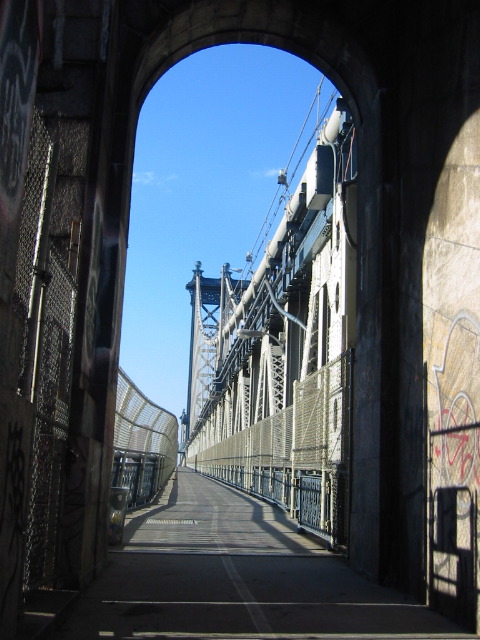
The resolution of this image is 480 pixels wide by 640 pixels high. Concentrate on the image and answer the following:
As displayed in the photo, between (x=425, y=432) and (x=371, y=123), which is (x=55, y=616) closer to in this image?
(x=425, y=432)

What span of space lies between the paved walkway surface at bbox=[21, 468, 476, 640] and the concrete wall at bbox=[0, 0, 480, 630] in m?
0.42

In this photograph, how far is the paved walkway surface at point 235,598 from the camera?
5625mm

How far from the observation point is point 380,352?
8391 millimetres

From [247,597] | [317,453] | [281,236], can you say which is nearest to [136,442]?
[317,453]

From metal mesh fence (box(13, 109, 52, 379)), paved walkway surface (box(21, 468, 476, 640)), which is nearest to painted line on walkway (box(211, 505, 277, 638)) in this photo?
paved walkway surface (box(21, 468, 476, 640))

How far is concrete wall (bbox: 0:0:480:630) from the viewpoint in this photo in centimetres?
683

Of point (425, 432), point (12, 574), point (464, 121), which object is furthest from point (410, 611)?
point (464, 121)

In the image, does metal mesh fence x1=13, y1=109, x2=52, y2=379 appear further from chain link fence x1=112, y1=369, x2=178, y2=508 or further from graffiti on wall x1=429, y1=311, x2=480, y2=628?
chain link fence x1=112, y1=369, x2=178, y2=508

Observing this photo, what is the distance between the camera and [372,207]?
9008 millimetres

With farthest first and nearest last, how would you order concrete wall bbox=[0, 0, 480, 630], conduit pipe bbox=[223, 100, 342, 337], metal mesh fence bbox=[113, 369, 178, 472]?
1. conduit pipe bbox=[223, 100, 342, 337]
2. metal mesh fence bbox=[113, 369, 178, 472]
3. concrete wall bbox=[0, 0, 480, 630]

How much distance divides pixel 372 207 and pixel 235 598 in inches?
177

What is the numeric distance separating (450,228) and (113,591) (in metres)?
4.30

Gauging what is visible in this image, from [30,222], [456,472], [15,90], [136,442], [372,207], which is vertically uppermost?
[372,207]

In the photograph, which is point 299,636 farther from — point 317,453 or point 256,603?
point 317,453
